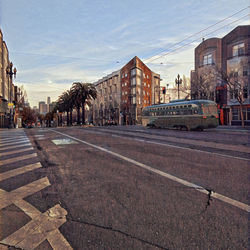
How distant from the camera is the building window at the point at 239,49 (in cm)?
3147

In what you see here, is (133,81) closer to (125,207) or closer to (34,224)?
(125,207)

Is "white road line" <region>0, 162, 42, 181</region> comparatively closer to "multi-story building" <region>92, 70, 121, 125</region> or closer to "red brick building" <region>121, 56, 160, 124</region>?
"red brick building" <region>121, 56, 160, 124</region>

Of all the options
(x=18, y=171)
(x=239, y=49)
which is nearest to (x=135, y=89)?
(x=239, y=49)

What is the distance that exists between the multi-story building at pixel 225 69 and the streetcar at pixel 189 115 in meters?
13.1

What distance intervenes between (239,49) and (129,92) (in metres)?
35.9

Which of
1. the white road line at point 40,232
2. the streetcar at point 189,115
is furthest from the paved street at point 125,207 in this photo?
the streetcar at point 189,115

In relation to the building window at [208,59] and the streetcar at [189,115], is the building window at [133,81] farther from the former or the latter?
the streetcar at [189,115]

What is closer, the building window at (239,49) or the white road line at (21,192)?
the white road line at (21,192)

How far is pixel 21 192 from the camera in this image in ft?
12.1

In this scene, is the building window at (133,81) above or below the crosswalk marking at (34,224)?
above

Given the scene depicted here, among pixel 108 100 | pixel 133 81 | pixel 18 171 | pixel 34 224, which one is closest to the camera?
pixel 34 224

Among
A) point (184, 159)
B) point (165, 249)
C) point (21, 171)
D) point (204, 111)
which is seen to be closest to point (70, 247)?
point (165, 249)

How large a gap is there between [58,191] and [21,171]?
80.9 inches

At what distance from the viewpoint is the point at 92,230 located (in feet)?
7.95
